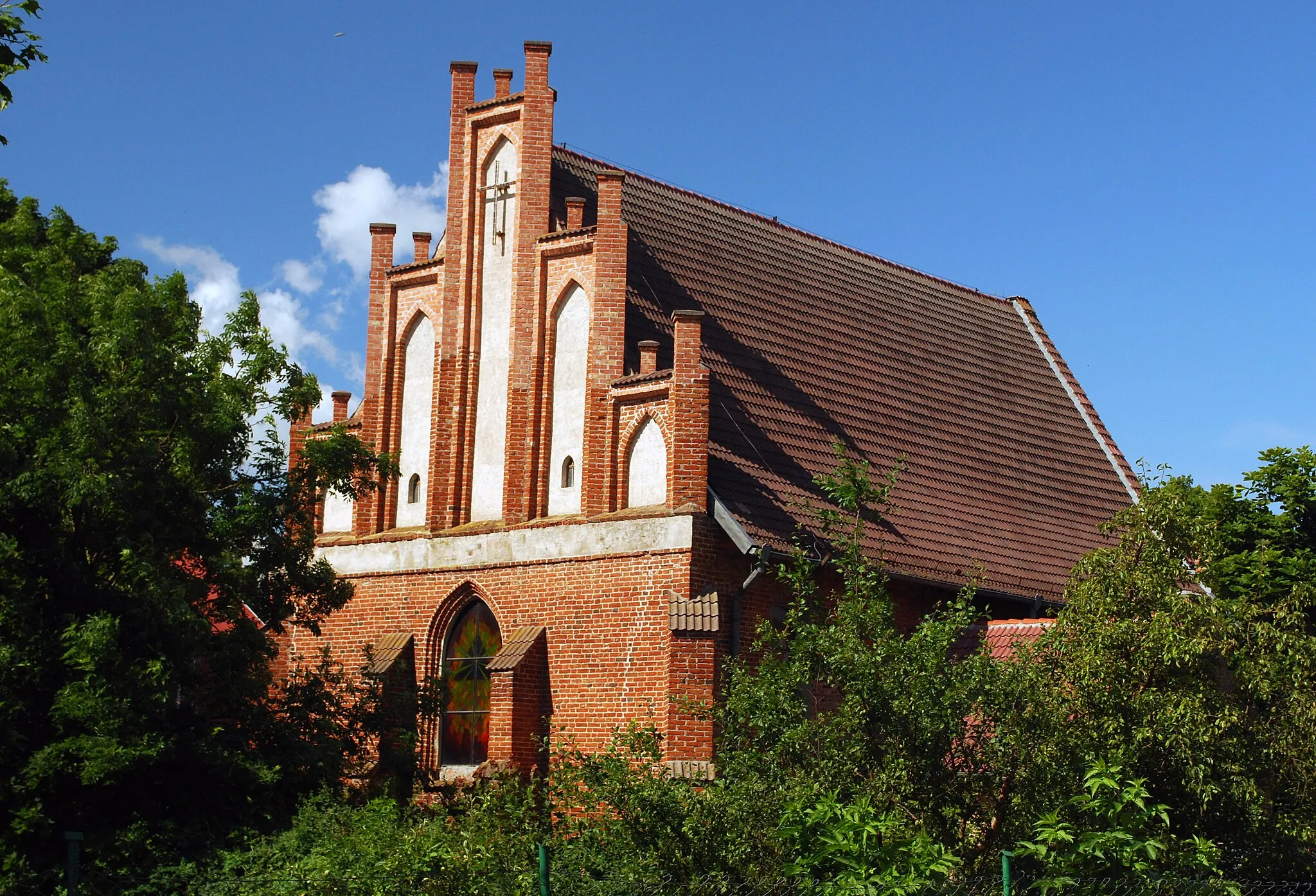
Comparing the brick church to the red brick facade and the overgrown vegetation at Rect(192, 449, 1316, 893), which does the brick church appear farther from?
the overgrown vegetation at Rect(192, 449, 1316, 893)

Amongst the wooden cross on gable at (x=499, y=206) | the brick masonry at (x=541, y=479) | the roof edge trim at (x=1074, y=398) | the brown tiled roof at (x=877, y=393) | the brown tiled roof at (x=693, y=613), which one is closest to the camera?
the brown tiled roof at (x=693, y=613)

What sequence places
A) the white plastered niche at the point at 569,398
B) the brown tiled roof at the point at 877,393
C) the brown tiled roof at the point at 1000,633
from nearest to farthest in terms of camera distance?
1. the white plastered niche at the point at 569,398
2. the brown tiled roof at the point at 1000,633
3. the brown tiled roof at the point at 877,393

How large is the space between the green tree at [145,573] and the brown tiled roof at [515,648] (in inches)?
98.2

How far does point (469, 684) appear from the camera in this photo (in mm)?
19188

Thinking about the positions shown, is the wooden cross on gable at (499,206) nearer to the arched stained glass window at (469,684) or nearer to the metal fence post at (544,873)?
the arched stained glass window at (469,684)

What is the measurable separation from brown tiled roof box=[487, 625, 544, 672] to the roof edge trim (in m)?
12.3

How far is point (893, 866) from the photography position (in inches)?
411

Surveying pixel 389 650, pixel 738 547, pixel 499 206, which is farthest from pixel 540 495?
pixel 499 206

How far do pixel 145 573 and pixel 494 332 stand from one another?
7177 mm

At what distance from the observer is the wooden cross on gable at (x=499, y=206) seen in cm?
1984

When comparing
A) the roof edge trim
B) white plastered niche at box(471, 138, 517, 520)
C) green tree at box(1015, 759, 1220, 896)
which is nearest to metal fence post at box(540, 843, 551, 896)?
green tree at box(1015, 759, 1220, 896)

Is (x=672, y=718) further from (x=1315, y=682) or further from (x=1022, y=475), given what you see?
(x=1022, y=475)

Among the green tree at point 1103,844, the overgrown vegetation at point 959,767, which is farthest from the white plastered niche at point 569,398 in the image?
the green tree at point 1103,844

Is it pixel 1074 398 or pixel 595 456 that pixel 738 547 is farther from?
pixel 1074 398
